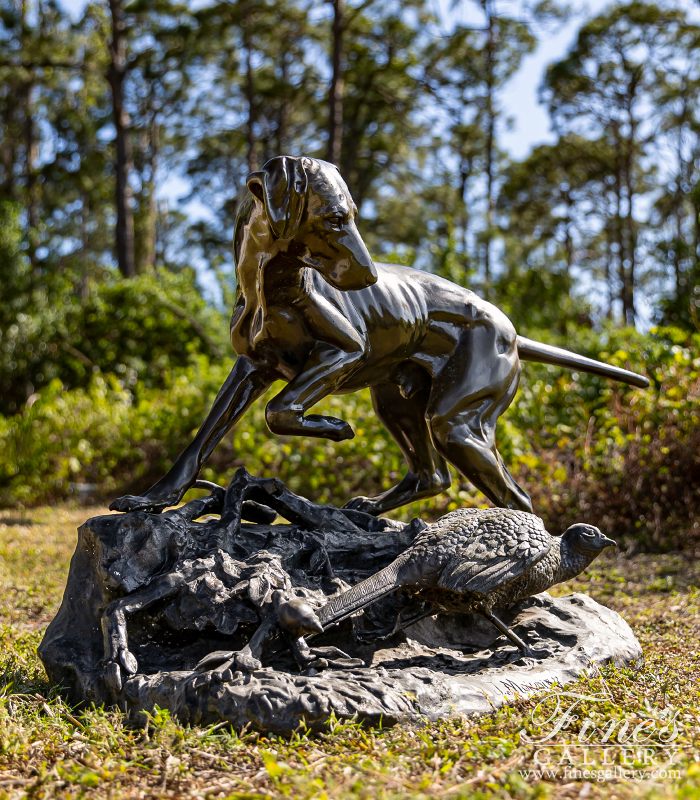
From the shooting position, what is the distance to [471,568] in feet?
8.90

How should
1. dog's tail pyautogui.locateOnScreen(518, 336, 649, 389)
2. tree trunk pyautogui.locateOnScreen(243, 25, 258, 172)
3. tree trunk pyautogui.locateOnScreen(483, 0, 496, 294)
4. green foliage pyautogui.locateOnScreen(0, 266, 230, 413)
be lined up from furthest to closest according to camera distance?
tree trunk pyautogui.locateOnScreen(483, 0, 496, 294), tree trunk pyautogui.locateOnScreen(243, 25, 258, 172), green foliage pyautogui.locateOnScreen(0, 266, 230, 413), dog's tail pyautogui.locateOnScreen(518, 336, 649, 389)

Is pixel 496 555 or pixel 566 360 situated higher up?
pixel 566 360

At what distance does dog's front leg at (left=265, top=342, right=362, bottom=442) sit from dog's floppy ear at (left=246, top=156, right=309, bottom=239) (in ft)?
1.74

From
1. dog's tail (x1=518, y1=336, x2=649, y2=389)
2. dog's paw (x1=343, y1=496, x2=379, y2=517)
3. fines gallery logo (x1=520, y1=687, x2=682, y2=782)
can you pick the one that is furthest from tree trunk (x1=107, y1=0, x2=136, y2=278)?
fines gallery logo (x1=520, y1=687, x2=682, y2=782)

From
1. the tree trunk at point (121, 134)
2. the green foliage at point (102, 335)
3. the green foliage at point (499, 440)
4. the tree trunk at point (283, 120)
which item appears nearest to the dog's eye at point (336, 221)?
the green foliage at point (499, 440)

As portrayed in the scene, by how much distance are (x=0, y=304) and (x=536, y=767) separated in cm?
1165

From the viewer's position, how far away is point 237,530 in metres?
3.03

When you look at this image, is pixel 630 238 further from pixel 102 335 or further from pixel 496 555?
pixel 496 555

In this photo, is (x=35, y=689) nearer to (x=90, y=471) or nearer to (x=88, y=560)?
→ (x=88, y=560)

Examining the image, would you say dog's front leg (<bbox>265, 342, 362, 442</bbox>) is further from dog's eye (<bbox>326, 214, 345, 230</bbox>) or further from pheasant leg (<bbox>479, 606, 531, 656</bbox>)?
pheasant leg (<bbox>479, 606, 531, 656</bbox>)

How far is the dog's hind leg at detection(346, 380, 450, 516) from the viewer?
3.54 m

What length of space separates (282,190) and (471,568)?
1538mm

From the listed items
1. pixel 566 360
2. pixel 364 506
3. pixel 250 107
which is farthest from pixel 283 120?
pixel 364 506

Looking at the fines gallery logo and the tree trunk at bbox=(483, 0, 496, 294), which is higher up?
the tree trunk at bbox=(483, 0, 496, 294)
